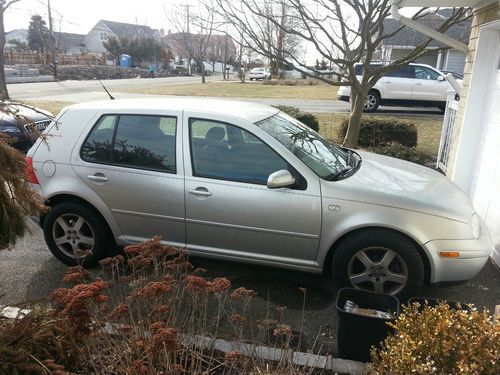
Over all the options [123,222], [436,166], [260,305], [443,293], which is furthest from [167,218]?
[436,166]

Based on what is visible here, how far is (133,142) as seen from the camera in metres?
3.97

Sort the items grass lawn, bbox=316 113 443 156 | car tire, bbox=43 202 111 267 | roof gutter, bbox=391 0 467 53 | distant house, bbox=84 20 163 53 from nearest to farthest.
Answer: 1. car tire, bbox=43 202 111 267
2. roof gutter, bbox=391 0 467 53
3. grass lawn, bbox=316 113 443 156
4. distant house, bbox=84 20 163 53

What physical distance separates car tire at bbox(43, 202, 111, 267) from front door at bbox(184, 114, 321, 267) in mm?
926

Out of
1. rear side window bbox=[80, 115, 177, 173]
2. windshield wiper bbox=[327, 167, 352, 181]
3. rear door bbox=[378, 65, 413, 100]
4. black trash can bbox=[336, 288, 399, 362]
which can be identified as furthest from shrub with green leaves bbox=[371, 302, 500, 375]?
rear door bbox=[378, 65, 413, 100]

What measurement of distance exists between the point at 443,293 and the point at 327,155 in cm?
164

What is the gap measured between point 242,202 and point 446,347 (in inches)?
79.8

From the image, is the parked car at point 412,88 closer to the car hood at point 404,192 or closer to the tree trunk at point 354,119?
the tree trunk at point 354,119

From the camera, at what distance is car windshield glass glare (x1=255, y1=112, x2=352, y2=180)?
3.70 meters

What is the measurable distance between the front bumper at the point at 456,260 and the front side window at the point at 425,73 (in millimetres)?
14100

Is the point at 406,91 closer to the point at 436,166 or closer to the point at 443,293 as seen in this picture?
the point at 436,166

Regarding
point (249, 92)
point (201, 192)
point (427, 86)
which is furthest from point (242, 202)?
point (249, 92)

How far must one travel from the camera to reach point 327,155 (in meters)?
4.05

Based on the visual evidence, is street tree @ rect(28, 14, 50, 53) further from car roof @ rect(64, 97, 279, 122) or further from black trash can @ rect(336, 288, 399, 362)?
black trash can @ rect(336, 288, 399, 362)

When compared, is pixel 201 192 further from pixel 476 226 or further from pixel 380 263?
pixel 476 226
